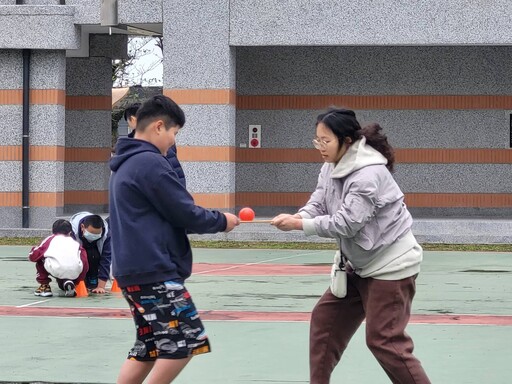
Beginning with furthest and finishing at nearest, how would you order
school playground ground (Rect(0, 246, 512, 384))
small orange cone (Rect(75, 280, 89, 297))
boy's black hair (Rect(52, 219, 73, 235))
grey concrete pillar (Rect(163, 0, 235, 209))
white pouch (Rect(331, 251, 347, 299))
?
grey concrete pillar (Rect(163, 0, 235, 209)) → small orange cone (Rect(75, 280, 89, 297)) → boy's black hair (Rect(52, 219, 73, 235)) → school playground ground (Rect(0, 246, 512, 384)) → white pouch (Rect(331, 251, 347, 299))

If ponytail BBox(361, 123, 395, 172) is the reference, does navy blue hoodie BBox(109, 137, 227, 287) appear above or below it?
below

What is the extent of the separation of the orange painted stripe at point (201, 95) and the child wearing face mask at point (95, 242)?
31.5 ft

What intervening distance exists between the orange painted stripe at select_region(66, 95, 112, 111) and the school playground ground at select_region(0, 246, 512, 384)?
32.9 feet

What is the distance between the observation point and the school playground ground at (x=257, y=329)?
8.82 metres

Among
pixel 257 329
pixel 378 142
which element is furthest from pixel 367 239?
pixel 257 329

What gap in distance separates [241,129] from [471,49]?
517 centimetres

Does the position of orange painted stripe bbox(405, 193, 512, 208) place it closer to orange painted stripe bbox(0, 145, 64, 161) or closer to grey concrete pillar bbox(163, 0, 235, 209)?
grey concrete pillar bbox(163, 0, 235, 209)

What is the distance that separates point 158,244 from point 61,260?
685 cm

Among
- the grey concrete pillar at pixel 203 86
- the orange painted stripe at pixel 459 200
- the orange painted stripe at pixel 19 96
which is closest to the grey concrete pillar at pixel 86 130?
the orange painted stripe at pixel 19 96

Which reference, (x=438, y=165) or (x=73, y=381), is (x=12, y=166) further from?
(x=73, y=381)

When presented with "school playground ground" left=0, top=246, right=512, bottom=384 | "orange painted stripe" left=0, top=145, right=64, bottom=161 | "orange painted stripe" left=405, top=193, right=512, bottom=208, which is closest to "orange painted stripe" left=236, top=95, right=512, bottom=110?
"orange painted stripe" left=405, top=193, right=512, bottom=208

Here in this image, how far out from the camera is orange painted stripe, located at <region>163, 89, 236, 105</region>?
915 inches

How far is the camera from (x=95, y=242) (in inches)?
536

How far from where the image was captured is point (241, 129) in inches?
1035
